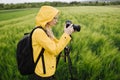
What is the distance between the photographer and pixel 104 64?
9.53 ft

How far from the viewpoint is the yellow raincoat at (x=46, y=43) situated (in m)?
1.97

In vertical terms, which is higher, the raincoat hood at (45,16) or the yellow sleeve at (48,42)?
the raincoat hood at (45,16)

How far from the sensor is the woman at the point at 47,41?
6.48 feet

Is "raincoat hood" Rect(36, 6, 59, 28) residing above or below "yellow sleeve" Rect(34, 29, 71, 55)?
above

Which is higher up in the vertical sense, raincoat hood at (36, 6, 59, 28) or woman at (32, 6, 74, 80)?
raincoat hood at (36, 6, 59, 28)

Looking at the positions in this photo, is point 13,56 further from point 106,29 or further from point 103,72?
point 106,29

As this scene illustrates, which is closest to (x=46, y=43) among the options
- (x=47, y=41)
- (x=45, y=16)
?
(x=47, y=41)

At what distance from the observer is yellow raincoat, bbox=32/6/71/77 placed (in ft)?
6.47

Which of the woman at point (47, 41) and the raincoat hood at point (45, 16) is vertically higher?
the raincoat hood at point (45, 16)

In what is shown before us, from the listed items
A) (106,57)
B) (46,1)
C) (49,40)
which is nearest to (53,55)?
(49,40)

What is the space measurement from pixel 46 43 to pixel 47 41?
0.02 meters

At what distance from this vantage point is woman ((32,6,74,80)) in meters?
1.98

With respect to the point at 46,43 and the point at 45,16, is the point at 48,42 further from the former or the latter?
the point at 45,16

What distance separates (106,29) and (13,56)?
2.25 metres
